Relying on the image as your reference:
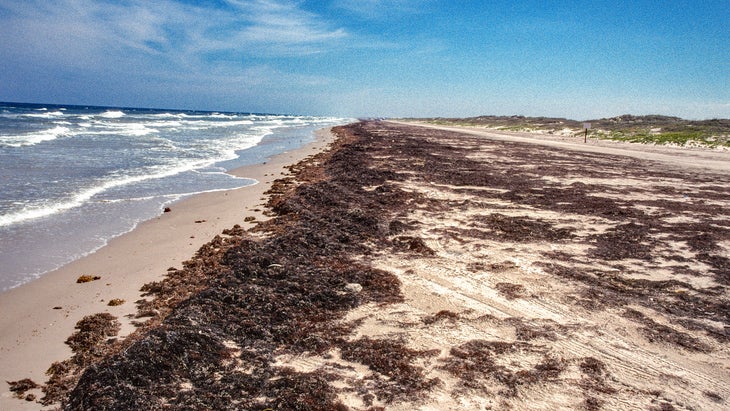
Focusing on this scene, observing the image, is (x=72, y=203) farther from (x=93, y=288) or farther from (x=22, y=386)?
(x=22, y=386)

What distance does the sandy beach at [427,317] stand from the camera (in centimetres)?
349

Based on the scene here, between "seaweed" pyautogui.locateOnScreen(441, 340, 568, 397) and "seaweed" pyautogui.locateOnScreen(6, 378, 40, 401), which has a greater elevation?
"seaweed" pyautogui.locateOnScreen(441, 340, 568, 397)

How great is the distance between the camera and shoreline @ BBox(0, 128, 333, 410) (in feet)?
13.1

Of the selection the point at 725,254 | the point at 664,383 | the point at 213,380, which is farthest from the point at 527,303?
the point at 725,254

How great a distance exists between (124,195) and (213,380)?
9362mm

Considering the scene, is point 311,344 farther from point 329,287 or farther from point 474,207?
point 474,207

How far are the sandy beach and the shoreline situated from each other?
4 centimetres

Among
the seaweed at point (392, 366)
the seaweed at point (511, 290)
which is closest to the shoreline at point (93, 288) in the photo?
the seaweed at point (392, 366)

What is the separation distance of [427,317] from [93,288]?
170 inches

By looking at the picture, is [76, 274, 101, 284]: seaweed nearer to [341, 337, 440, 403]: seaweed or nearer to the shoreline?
the shoreline

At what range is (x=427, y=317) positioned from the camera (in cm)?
482

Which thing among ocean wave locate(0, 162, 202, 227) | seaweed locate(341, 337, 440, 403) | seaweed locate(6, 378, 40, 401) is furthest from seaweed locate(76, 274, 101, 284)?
seaweed locate(341, 337, 440, 403)

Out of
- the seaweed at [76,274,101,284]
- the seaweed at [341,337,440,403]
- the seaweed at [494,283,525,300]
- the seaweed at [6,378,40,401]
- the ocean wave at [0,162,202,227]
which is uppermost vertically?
the ocean wave at [0,162,202,227]

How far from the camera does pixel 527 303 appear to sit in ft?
17.0
